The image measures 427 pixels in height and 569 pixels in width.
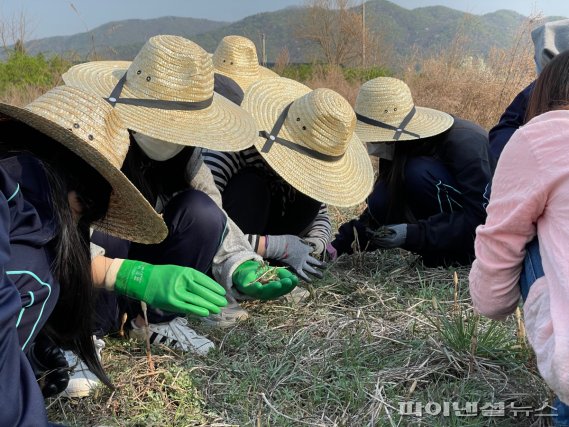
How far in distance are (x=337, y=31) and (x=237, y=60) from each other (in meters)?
12.3

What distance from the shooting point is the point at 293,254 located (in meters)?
2.22

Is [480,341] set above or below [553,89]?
below

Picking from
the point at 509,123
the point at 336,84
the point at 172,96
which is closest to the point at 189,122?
the point at 172,96

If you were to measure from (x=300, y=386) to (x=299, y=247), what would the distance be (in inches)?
28.9

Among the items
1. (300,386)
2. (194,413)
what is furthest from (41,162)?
(300,386)

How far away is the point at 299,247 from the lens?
223 cm

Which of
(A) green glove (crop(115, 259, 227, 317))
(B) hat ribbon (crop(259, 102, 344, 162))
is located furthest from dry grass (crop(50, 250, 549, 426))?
(B) hat ribbon (crop(259, 102, 344, 162))

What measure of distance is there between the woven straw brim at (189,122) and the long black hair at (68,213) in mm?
457

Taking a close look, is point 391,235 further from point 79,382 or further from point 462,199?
point 79,382

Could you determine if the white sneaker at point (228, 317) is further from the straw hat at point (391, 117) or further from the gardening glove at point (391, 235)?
the straw hat at point (391, 117)

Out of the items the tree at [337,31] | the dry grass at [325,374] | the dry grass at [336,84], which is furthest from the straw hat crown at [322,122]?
the tree at [337,31]

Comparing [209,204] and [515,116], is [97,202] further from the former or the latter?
[515,116]

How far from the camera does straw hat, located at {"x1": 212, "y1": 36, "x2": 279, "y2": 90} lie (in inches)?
150

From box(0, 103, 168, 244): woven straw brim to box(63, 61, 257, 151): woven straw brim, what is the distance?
1.16ft
